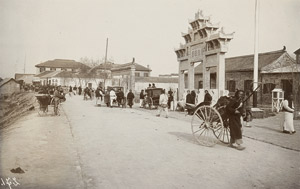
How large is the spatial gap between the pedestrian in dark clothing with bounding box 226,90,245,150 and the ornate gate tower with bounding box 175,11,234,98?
23.6ft

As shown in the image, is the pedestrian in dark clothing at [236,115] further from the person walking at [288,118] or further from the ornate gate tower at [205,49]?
the ornate gate tower at [205,49]

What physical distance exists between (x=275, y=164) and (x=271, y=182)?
106 centimetres

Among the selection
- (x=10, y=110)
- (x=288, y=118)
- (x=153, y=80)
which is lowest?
(x=10, y=110)

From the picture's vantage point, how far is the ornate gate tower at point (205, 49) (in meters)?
14.3

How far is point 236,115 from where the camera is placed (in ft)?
22.1

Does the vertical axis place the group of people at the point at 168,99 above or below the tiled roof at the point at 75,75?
below

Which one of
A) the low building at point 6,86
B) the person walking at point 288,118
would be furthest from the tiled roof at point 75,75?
the person walking at point 288,118

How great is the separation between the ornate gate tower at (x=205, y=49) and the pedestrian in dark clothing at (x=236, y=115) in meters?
7.19

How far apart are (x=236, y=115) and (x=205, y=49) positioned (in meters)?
9.77

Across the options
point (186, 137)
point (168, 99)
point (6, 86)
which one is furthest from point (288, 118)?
point (168, 99)

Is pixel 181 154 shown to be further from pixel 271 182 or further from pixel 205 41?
pixel 205 41

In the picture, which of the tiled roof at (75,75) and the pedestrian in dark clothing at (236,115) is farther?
the tiled roof at (75,75)

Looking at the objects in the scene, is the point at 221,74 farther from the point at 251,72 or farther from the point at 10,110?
the point at 10,110

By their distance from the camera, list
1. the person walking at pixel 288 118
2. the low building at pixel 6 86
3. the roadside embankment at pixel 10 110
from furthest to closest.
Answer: the person walking at pixel 288 118 → the roadside embankment at pixel 10 110 → the low building at pixel 6 86
